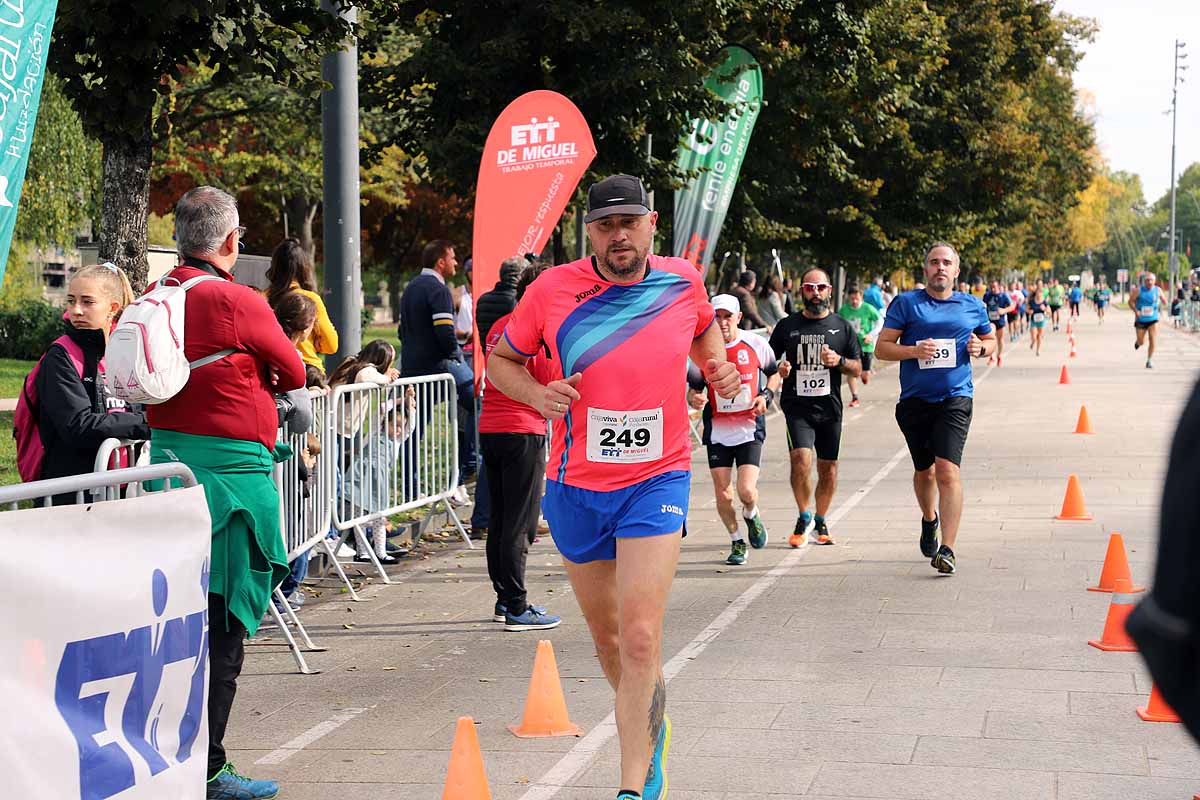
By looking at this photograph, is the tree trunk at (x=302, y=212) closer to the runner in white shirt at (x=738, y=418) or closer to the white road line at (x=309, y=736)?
the runner in white shirt at (x=738, y=418)

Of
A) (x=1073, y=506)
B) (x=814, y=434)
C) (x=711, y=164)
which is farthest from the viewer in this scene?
(x=711, y=164)

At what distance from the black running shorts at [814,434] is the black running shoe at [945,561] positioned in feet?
5.12

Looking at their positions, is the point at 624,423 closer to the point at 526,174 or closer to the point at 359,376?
the point at 359,376

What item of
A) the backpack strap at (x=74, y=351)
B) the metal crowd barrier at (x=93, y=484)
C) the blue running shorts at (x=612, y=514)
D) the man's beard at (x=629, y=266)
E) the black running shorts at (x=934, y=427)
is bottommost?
the black running shorts at (x=934, y=427)

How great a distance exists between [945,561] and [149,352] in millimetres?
6130

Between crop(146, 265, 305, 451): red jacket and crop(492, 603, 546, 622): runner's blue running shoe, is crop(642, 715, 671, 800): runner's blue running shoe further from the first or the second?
crop(492, 603, 546, 622): runner's blue running shoe

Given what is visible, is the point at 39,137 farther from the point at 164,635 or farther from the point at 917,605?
the point at 164,635

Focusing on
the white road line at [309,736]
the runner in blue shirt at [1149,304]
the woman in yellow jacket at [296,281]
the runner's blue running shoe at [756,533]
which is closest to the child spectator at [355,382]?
the woman in yellow jacket at [296,281]

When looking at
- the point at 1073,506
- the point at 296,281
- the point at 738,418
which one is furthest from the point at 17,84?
the point at 1073,506

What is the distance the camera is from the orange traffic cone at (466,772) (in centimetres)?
498

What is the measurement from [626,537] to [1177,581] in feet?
11.7

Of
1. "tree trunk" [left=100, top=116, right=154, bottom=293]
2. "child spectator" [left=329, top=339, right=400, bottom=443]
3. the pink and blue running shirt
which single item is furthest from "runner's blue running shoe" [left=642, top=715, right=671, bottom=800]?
→ "tree trunk" [left=100, top=116, right=154, bottom=293]

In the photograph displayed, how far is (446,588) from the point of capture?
32.7 ft

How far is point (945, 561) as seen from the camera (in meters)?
9.86
